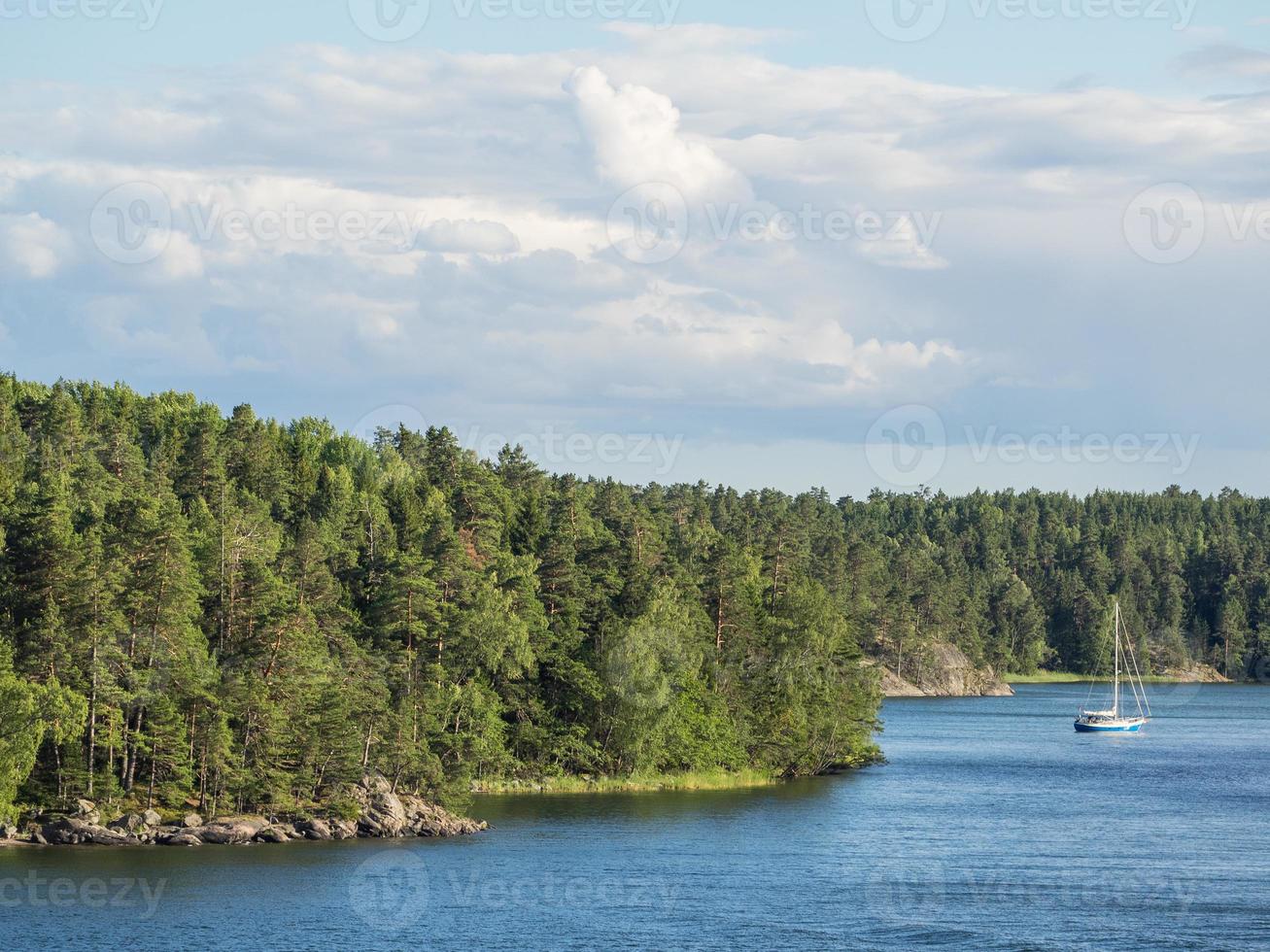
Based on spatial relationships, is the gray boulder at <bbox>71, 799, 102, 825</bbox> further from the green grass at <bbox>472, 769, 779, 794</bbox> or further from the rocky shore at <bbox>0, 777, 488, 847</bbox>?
the green grass at <bbox>472, 769, 779, 794</bbox>

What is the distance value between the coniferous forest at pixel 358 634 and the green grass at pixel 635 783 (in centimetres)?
76

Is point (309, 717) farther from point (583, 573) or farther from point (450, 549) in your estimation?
point (583, 573)

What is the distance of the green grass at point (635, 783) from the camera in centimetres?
9988

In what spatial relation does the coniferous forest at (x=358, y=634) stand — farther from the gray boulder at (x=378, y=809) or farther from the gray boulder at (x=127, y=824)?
the gray boulder at (x=127, y=824)

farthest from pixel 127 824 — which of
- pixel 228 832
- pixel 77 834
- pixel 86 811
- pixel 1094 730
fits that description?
pixel 1094 730

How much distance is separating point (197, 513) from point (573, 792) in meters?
29.7

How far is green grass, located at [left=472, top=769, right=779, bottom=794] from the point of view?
99875 mm

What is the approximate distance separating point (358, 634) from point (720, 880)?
108 ft

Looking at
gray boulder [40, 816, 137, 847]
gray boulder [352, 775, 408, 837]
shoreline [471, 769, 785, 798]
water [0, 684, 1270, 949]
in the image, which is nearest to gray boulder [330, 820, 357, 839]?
gray boulder [352, 775, 408, 837]

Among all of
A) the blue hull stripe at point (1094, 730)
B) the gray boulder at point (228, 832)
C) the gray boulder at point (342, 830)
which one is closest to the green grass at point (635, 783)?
the gray boulder at point (342, 830)

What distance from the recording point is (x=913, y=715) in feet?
616

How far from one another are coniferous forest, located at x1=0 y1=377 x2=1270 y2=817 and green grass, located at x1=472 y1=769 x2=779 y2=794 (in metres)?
0.76

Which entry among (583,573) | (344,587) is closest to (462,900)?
(344,587)

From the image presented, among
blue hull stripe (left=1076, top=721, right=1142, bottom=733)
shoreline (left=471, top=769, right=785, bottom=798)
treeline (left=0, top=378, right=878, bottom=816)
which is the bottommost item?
blue hull stripe (left=1076, top=721, right=1142, bottom=733)
